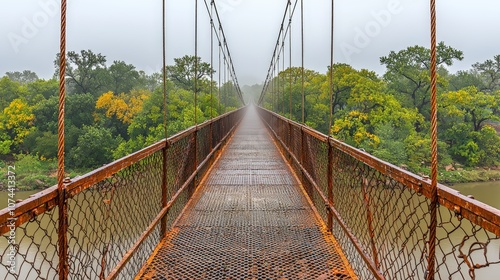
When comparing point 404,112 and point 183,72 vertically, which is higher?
point 183,72

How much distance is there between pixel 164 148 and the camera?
274cm

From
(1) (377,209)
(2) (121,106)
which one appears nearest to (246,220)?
(1) (377,209)

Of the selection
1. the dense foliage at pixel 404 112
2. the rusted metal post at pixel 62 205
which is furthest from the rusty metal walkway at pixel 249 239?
the dense foliage at pixel 404 112

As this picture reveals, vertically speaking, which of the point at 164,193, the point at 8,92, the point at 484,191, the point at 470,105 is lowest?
the point at 484,191

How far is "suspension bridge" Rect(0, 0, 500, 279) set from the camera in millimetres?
1286

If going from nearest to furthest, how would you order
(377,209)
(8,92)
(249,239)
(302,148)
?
(377,209)
(249,239)
(302,148)
(8,92)

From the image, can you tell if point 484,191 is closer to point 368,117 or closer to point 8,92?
point 368,117

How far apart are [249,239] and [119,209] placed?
A: 3.26ft

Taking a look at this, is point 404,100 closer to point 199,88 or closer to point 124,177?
point 199,88

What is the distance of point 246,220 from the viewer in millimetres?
3107

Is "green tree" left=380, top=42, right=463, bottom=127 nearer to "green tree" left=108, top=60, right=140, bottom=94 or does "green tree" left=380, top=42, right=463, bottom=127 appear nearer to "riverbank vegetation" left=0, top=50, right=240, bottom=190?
"riverbank vegetation" left=0, top=50, right=240, bottom=190

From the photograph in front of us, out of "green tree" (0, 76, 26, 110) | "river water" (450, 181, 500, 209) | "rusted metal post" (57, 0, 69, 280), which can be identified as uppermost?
"green tree" (0, 76, 26, 110)

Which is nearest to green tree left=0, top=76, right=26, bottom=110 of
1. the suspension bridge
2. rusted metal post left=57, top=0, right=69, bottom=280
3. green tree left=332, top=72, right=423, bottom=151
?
green tree left=332, top=72, right=423, bottom=151

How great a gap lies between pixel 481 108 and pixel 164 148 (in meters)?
28.7
